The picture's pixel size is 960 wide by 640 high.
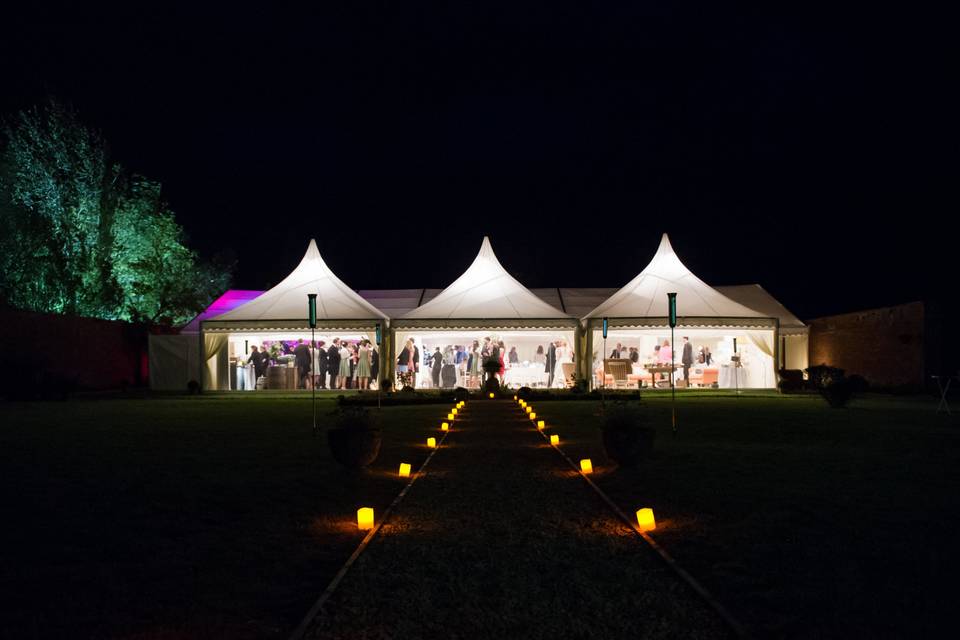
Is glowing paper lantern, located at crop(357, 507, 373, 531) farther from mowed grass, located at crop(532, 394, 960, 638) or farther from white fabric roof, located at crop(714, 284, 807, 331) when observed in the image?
white fabric roof, located at crop(714, 284, 807, 331)

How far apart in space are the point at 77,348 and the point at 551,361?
15926 millimetres

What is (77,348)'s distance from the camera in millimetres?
30578

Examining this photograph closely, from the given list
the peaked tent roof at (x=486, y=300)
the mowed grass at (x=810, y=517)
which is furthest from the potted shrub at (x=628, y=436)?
the peaked tent roof at (x=486, y=300)

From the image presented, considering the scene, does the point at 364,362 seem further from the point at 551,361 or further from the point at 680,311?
the point at 680,311

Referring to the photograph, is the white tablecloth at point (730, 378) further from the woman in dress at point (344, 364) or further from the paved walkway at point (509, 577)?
the paved walkway at point (509, 577)

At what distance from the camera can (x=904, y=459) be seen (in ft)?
33.7

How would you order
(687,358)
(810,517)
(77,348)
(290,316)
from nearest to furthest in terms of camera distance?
1. (810,517)
2. (290,316)
3. (687,358)
4. (77,348)

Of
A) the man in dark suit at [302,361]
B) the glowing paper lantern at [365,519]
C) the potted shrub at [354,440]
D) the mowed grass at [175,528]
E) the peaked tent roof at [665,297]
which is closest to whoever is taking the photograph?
the mowed grass at [175,528]

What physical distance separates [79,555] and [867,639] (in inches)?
175

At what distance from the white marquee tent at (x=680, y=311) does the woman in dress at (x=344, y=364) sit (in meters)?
7.45

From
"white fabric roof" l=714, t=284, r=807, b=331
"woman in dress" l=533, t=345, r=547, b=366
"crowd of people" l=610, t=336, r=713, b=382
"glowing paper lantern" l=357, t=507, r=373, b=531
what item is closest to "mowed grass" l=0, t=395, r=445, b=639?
"glowing paper lantern" l=357, t=507, r=373, b=531

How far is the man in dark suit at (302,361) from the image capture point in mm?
28547

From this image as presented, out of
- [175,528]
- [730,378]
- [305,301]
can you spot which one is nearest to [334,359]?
[305,301]

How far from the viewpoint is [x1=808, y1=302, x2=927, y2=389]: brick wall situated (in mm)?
25691
